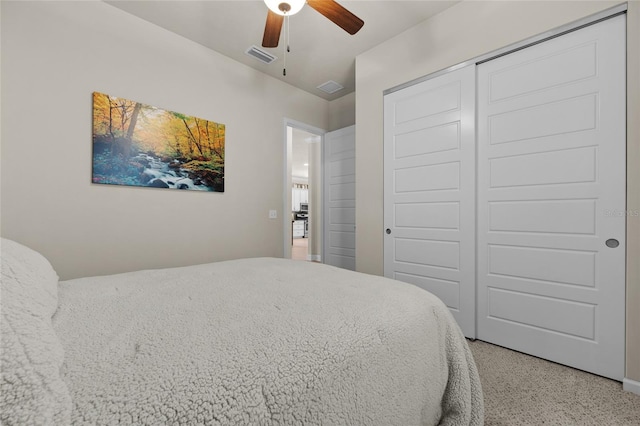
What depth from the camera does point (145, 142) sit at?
2.50m

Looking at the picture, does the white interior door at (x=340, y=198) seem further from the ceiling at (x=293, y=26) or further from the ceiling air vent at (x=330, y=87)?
the ceiling at (x=293, y=26)

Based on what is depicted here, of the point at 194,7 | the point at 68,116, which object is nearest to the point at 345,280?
the point at 68,116

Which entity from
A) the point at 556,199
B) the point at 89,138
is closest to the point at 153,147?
the point at 89,138

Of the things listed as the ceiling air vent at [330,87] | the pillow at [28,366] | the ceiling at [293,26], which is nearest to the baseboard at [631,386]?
the pillow at [28,366]

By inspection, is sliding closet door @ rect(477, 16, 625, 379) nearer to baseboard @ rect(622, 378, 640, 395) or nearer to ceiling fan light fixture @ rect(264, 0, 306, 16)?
baseboard @ rect(622, 378, 640, 395)

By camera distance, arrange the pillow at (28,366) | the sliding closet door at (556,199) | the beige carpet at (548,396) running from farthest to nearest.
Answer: the sliding closet door at (556,199) < the beige carpet at (548,396) < the pillow at (28,366)

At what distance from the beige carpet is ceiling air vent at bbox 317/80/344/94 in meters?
3.41

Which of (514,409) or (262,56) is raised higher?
(262,56)

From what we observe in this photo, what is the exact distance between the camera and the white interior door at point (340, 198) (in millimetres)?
3988

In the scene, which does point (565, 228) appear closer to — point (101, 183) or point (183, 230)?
point (183, 230)

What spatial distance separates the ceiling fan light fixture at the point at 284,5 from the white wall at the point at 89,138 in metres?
1.41

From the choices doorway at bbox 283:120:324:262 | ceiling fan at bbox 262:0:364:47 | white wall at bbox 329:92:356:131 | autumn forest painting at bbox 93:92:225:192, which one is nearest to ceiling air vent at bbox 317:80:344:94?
white wall at bbox 329:92:356:131

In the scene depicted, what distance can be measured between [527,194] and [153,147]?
Result: 311 centimetres

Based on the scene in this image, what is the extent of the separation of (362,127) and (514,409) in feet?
8.48
